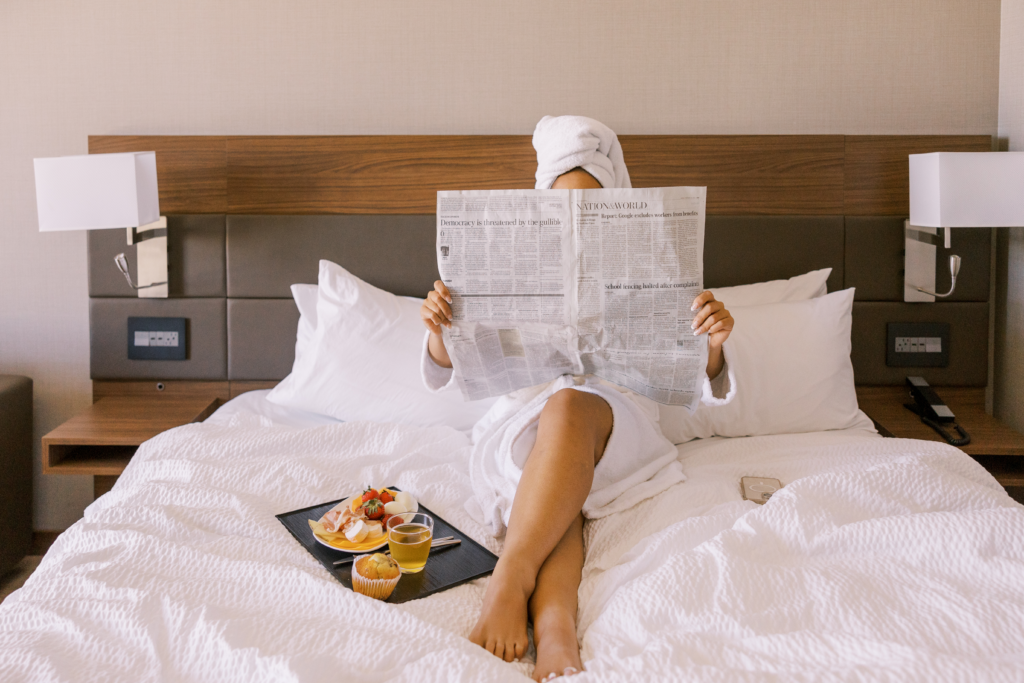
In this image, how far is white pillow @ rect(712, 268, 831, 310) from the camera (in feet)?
7.14

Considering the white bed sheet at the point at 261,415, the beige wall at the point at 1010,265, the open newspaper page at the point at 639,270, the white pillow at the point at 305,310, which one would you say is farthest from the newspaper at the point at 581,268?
the beige wall at the point at 1010,265

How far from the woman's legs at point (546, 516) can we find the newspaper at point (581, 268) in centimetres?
13

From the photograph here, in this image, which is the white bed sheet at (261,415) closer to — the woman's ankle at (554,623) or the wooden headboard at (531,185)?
the wooden headboard at (531,185)

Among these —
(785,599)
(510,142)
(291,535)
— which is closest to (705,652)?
(785,599)

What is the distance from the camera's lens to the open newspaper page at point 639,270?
1.38m

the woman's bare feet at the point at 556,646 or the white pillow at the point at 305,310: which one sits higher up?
the white pillow at the point at 305,310

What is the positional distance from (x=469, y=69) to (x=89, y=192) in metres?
1.12

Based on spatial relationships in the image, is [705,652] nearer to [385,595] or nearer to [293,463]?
[385,595]

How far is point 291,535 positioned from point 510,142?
1.37m

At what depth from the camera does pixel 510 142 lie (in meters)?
2.30

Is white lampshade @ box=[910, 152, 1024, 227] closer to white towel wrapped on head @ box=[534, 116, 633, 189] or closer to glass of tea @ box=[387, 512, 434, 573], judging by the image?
white towel wrapped on head @ box=[534, 116, 633, 189]

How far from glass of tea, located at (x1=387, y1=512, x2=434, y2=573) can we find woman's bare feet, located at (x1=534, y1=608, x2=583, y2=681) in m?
0.22

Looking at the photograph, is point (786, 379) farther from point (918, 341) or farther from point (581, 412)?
point (581, 412)

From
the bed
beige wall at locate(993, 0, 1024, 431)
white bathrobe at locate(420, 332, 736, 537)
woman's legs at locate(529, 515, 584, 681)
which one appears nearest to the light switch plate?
the bed
